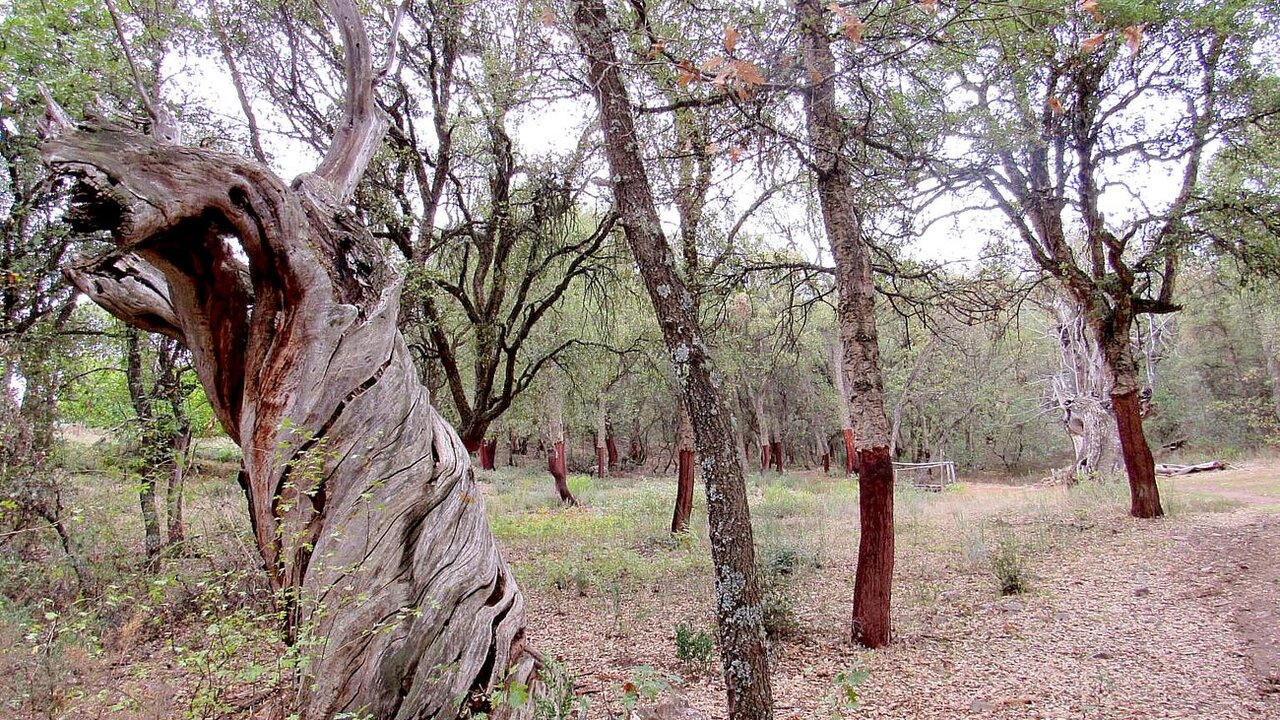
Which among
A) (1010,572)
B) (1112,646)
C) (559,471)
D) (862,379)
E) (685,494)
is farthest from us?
(559,471)

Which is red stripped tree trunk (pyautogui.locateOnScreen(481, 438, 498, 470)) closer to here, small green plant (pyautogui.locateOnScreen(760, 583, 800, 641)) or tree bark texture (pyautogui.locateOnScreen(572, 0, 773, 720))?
small green plant (pyautogui.locateOnScreen(760, 583, 800, 641))

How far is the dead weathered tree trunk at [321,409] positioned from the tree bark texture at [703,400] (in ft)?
4.28

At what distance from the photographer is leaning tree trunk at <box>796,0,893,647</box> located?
16.8 feet

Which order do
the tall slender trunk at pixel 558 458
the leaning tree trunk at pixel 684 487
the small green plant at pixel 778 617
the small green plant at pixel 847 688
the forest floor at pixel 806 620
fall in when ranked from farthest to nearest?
the tall slender trunk at pixel 558 458 < the leaning tree trunk at pixel 684 487 < the small green plant at pixel 778 617 < the forest floor at pixel 806 620 < the small green plant at pixel 847 688

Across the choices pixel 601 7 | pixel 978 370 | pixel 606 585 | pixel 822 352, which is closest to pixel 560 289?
pixel 606 585

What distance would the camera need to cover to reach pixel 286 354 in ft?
12.0

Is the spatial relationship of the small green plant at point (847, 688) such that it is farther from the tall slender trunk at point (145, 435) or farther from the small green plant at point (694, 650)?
the tall slender trunk at point (145, 435)

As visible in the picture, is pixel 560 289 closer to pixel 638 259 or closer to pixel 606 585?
pixel 606 585

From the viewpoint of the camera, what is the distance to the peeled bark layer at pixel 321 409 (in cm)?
306

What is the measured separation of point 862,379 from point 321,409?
13.7 feet

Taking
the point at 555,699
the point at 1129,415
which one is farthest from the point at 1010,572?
the point at 555,699

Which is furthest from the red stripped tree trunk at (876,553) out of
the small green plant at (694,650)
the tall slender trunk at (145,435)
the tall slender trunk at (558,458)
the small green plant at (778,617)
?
the tall slender trunk at (558,458)

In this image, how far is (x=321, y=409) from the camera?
11.7 feet

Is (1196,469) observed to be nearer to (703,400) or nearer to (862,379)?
(862,379)
